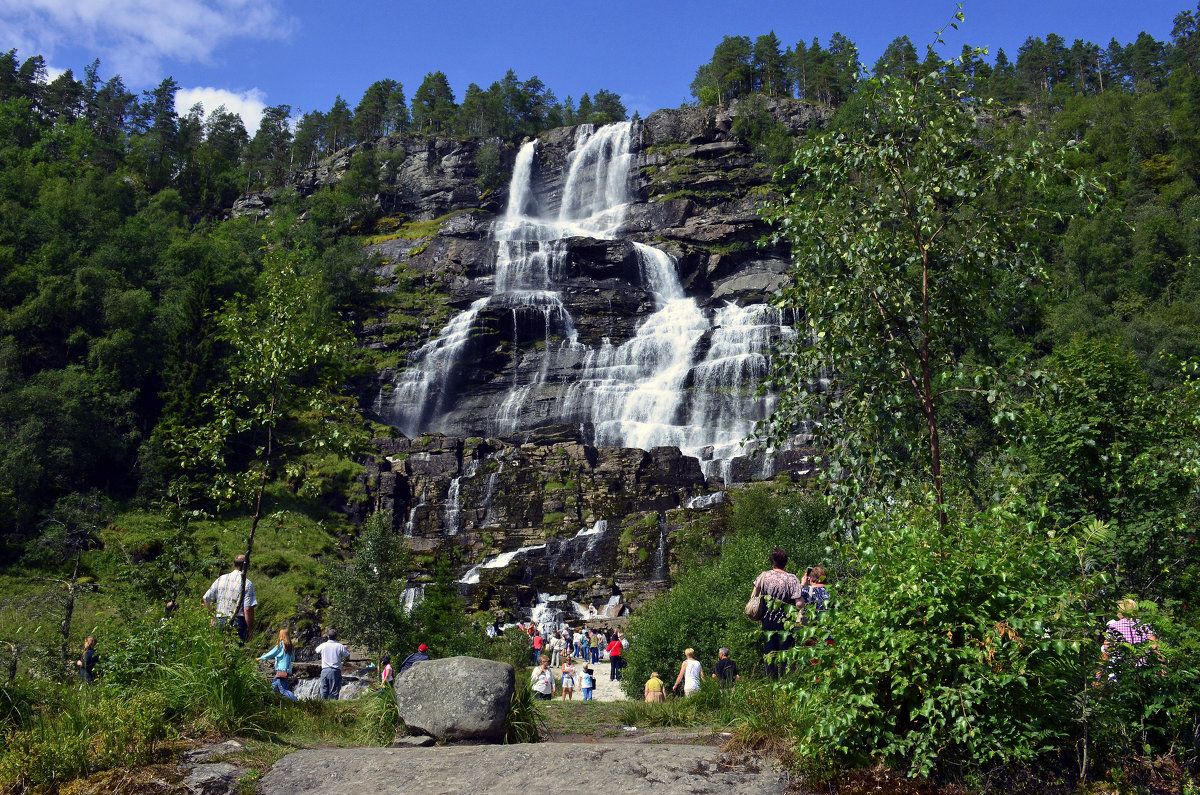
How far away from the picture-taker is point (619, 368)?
5734 cm

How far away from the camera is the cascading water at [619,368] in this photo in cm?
5138

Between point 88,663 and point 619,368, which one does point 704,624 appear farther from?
point 619,368

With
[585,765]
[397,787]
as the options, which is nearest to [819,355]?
[585,765]

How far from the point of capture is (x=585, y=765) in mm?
6254

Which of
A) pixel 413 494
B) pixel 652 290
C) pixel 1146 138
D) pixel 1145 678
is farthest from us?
pixel 1146 138

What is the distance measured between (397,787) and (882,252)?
20.3ft

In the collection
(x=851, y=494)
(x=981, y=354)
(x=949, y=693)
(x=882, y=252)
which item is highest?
(x=882, y=252)

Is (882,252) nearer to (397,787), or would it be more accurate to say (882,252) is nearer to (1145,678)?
(1145,678)

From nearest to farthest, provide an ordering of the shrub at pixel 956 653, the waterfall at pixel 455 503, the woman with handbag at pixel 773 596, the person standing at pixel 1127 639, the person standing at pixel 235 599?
the shrub at pixel 956 653 → the person standing at pixel 1127 639 → the woman with handbag at pixel 773 596 → the person standing at pixel 235 599 → the waterfall at pixel 455 503

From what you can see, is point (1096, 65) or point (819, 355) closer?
point (819, 355)

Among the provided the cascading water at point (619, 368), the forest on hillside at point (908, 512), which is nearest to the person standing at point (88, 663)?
Answer: the forest on hillside at point (908, 512)

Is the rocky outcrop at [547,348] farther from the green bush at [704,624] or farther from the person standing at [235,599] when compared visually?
the person standing at [235,599]

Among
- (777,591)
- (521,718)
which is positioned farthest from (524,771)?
(777,591)

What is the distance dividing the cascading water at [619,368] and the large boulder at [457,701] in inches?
1509
